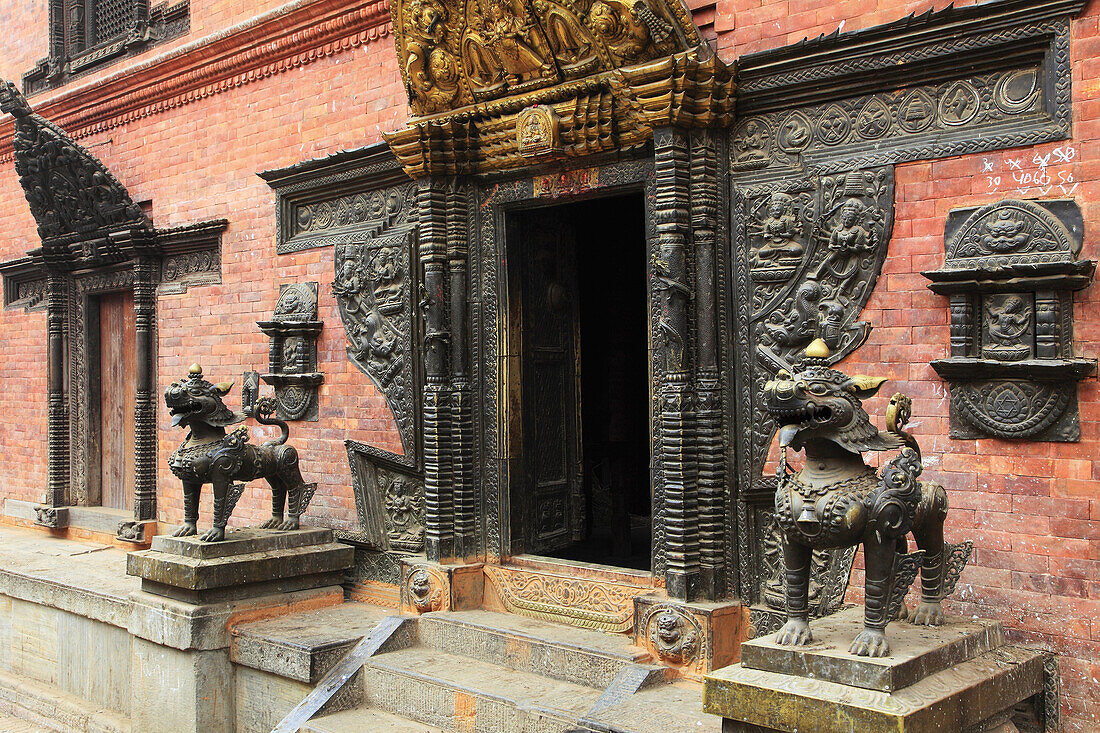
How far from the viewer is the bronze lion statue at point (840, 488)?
11.2ft

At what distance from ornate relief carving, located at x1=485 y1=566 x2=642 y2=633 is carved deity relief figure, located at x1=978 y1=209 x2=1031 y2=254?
2.61 meters

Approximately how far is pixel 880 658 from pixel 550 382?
12.3 feet

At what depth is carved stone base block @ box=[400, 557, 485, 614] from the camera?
20.2ft

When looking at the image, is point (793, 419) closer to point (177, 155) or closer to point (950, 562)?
point (950, 562)

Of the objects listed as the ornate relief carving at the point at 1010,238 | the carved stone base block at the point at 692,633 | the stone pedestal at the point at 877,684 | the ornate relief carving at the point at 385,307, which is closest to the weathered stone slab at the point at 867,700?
the stone pedestal at the point at 877,684

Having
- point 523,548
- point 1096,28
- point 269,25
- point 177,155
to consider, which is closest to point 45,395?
point 177,155

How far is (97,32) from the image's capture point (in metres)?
9.90

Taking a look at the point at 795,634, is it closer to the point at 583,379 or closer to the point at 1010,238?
the point at 1010,238

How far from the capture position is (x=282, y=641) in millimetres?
5918

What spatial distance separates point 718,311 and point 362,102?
3435 millimetres

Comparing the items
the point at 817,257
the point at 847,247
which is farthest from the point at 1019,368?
the point at 817,257

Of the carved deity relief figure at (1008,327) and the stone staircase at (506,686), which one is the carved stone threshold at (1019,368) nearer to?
the carved deity relief figure at (1008,327)

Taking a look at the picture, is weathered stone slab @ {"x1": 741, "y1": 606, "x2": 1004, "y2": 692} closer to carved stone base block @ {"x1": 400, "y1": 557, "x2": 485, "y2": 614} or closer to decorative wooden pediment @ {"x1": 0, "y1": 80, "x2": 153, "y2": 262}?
carved stone base block @ {"x1": 400, "y1": 557, "x2": 485, "y2": 614}

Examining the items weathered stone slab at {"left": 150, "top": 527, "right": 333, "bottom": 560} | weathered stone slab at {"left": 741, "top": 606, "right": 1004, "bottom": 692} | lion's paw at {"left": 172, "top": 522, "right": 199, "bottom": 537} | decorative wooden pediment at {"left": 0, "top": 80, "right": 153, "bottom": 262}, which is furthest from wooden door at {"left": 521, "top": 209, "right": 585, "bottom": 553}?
decorative wooden pediment at {"left": 0, "top": 80, "right": 153, "bottom": 262}
